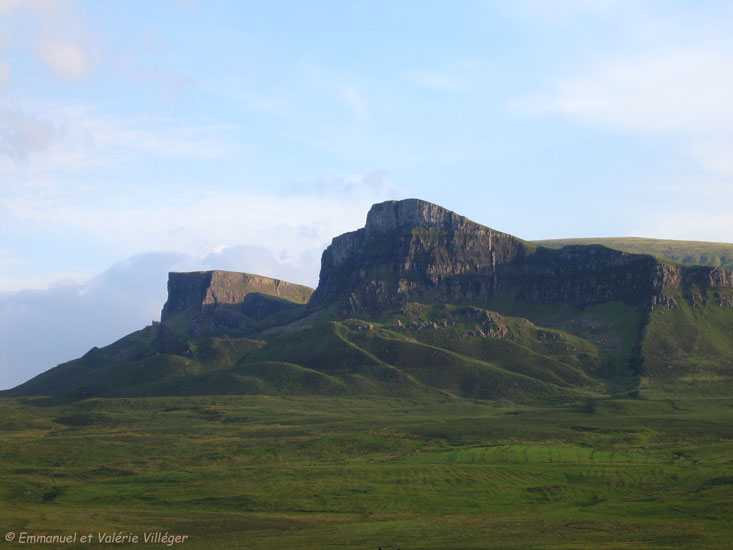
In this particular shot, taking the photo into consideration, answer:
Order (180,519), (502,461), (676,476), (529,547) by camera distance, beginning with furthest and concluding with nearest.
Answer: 1. (502,461)
2. (676,476)
3. (180,519)
4. (529,547)

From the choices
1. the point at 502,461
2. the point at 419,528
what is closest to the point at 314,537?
the point at 419,528

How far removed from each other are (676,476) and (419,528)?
204 feet

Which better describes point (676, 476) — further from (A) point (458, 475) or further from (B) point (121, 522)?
(B) point (121, 522)

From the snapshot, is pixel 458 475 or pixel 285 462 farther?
pixel 285 462

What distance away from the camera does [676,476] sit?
143 m

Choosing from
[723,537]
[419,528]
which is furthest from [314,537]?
[723,537]

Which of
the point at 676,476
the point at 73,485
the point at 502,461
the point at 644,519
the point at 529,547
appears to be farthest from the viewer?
the point at 502,461

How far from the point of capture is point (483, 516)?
116000mm

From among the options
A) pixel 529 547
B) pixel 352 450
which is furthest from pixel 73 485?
pixel 529 547

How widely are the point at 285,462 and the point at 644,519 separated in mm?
95857

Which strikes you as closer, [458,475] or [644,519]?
[644,519]

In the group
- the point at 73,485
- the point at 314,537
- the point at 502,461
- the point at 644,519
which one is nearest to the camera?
the point at 314,537

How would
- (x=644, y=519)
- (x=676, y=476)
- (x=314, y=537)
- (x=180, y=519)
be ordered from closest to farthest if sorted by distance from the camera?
(x=314, y=537) < (x=644, y=519) < (x=180, y=519) < (x=676, y=476)

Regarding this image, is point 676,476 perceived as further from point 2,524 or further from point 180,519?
point 2,524
